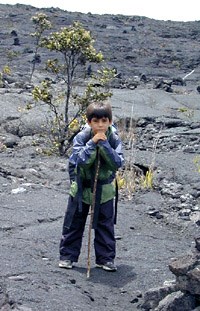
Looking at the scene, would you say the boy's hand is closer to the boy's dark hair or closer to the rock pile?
the boy's dark hair

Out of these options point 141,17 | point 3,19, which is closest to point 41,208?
point 3,19

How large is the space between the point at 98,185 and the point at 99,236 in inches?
17.3

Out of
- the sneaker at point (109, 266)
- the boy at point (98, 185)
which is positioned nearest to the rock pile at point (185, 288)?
the sneaker at point (109, 266)

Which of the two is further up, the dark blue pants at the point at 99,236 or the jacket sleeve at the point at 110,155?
the jacket sleeve at the point at 110,155

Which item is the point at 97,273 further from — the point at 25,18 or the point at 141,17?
the point at 141,17

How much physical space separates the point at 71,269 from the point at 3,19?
45611 mm

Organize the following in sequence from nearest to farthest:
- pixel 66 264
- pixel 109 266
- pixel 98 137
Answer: pixel 98 137
pixel 66 264
pixel 109 266

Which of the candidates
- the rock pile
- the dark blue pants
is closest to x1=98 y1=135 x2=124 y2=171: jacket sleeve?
the dark blue pants

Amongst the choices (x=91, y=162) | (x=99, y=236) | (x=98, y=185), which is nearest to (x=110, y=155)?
(x=91, y=162)

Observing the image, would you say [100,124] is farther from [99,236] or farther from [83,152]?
[99,236]

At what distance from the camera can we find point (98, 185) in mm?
5949

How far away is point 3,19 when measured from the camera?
49.9 m

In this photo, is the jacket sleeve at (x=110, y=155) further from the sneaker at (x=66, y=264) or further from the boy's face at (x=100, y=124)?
the sneaker at (x=66, y=264)

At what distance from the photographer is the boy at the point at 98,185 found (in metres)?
5.77
